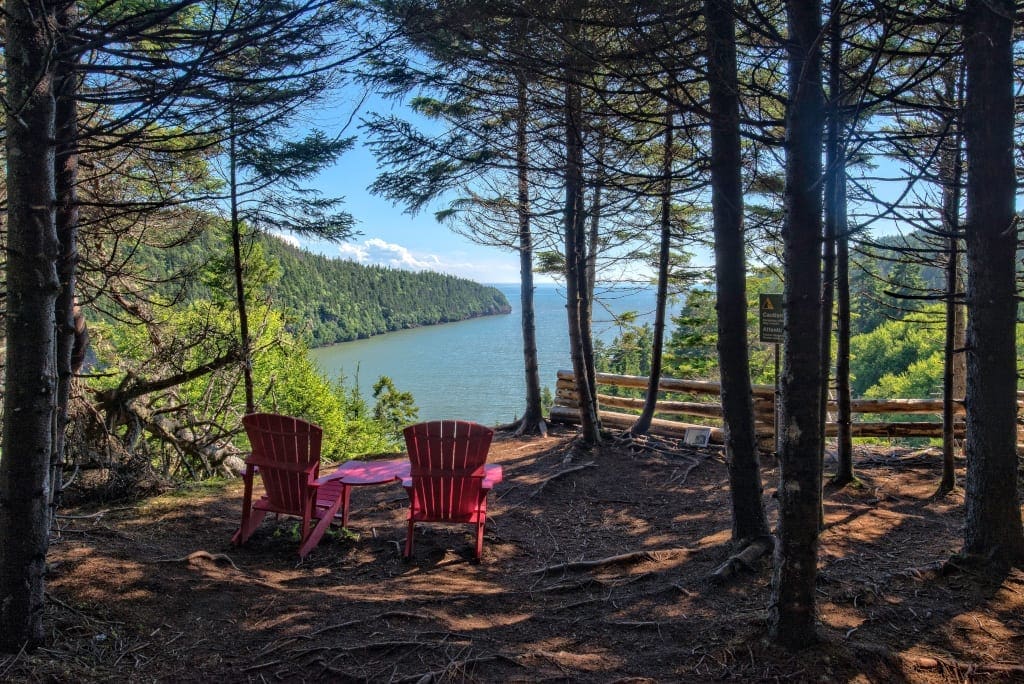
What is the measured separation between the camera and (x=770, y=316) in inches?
187

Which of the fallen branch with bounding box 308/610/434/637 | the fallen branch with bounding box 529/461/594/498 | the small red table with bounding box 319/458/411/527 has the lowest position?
the fallen branch with bounding box 529/461/594/498

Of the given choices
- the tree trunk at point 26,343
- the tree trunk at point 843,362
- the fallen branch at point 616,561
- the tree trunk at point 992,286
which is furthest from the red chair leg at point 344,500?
the tree trunk at point 843,362

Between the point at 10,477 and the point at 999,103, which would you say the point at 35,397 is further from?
the point at 999,103

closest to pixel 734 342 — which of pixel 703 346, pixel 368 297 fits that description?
pixel 703 346

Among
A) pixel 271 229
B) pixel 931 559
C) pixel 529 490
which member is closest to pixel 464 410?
pixel 271 229

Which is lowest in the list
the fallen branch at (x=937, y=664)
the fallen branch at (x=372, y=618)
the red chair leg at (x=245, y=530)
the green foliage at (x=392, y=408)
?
the green foliage at (x=392, y=408)

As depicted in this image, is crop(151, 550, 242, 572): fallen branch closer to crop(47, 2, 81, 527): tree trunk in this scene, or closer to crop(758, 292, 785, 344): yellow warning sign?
crop(47, 2, 81, 527): tree trunk

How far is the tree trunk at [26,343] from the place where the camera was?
2461 millimetres

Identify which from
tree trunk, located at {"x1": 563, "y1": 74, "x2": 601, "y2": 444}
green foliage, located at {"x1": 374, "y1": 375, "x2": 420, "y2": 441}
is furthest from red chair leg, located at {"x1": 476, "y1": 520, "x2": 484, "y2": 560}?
green foliage, located at {"x1": 374, "y1": 375, "x2": 420, "y2": 441}

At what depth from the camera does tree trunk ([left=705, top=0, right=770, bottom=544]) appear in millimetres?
3846

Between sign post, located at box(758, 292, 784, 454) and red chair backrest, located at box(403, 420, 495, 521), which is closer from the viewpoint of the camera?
red chair backrest, located at box(403, 420, 495, 521)

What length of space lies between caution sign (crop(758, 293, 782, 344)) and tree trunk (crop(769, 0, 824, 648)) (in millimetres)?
2470

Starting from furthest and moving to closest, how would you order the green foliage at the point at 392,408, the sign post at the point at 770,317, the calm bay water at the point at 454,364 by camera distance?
the calm bay water at the point at 454,364, the green foliage at the point at 392,408, the sign post at the point at 770,317

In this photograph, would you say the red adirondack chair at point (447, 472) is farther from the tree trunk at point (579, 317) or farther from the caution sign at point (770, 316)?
the tree trunk at point (579, 317)
